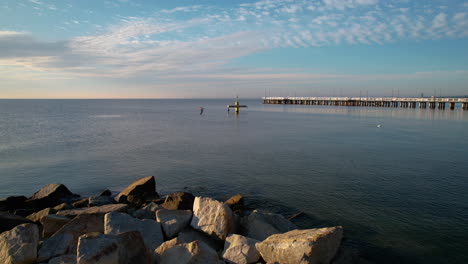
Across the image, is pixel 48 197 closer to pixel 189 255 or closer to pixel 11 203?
pixel 11 203

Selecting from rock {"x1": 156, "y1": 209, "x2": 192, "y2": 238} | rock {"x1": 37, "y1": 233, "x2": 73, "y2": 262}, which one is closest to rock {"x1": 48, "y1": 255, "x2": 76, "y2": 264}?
rock {"x1": 37, "y1": 233, "x2": 73, "y2": 262}

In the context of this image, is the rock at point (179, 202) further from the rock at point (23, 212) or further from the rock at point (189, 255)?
the rock at point (23, 212)

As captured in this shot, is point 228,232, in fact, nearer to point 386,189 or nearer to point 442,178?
point 386,189

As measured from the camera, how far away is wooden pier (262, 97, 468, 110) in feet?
298

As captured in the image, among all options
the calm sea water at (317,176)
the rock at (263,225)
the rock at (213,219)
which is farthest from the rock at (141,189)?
the rock at (263,225)

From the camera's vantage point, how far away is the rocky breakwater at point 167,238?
615 cm

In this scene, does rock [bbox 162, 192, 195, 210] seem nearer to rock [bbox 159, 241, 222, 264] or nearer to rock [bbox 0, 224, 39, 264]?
rock [bbox 159, 241, 222, 264]

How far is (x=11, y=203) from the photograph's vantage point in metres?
11.9

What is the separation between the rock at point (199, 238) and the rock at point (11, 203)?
8.18m

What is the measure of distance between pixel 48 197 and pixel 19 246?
7023 mm

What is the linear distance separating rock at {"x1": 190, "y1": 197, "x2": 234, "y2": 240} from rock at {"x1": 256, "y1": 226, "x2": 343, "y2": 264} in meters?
1.39

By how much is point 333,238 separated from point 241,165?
14086 millimetres

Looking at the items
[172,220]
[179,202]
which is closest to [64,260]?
[172,220]

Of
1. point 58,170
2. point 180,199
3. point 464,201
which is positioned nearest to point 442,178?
point 464,201
